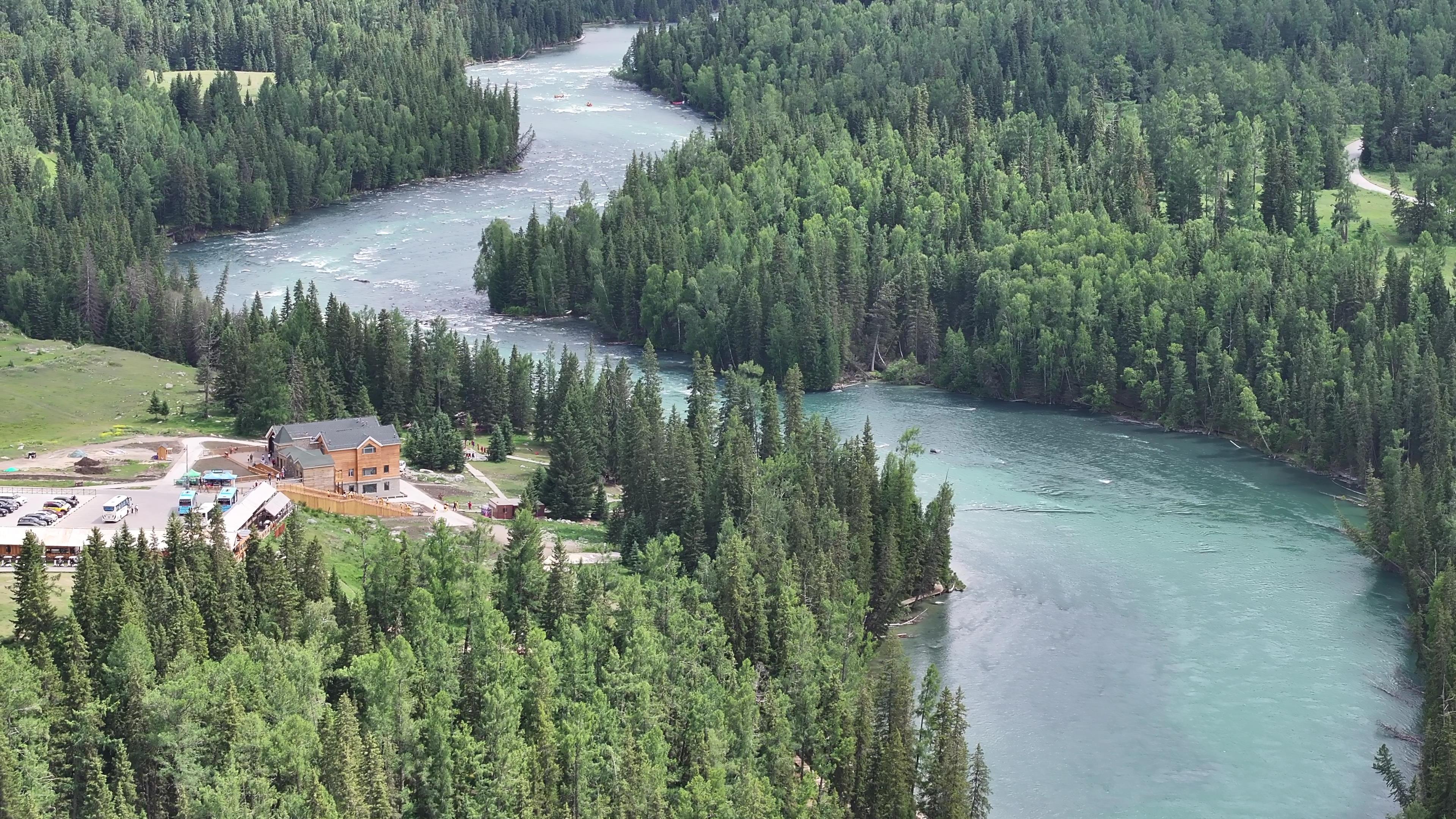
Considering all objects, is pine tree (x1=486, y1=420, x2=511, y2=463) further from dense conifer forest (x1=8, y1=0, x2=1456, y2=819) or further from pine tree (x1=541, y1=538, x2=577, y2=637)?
pine tree (x1=541, y1=538, x2=577, y2=637)

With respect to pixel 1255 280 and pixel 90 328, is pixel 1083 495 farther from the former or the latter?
pixel 90 328

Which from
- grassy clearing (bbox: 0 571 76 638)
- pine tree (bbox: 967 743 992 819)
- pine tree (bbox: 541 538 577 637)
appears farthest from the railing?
pine tree (bbox: 967 743 992 819)

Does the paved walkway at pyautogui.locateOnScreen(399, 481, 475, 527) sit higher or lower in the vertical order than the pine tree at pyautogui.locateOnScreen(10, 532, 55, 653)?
lower

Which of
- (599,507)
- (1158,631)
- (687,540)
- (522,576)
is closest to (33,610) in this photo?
(522,576)

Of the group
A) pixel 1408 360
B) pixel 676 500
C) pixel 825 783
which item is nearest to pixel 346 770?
pixel 825 783

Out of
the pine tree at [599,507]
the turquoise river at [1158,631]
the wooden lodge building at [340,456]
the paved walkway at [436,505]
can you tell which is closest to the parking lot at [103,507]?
the wooden lodge building at [340,456]
